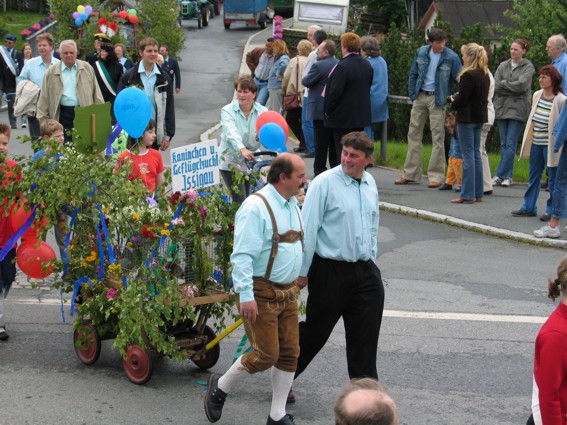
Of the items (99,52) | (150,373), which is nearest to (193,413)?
(150,373)

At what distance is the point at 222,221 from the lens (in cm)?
700

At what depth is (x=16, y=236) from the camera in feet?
25.4

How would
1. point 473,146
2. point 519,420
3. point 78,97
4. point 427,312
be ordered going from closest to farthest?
point 519,420, point 427,312, point 78,97, point 473,146

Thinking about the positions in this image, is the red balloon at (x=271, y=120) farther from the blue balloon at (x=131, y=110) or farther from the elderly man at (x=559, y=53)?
the elderly man at (x=559, y=53)

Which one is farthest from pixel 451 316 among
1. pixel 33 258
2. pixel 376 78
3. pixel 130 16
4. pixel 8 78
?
pixel 130 16

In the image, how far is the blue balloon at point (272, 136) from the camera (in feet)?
27.6

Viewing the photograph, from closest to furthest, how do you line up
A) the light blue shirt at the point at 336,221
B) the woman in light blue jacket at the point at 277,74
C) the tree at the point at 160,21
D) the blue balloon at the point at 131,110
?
the light blue shirt at the point at 336,221 → the blue balloon at the point at 131,110 → the woman in light blue jacket at the point at 277,74 → the tree at the point at 160,21

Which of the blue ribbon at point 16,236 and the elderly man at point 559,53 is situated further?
the elderly man at point 559,53

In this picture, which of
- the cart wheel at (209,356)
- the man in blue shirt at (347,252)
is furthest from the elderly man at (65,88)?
the man in blue shirt at (347,252)

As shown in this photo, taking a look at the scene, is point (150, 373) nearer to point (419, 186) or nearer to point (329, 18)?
point (419, 186)

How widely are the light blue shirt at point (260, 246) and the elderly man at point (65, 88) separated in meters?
6.15

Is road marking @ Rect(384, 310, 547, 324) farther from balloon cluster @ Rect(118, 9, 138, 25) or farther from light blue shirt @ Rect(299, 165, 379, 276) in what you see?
balloon cluster @ Rect(118, 9, 138, 25)

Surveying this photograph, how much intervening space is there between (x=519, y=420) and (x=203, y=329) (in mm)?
2262

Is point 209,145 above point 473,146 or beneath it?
above
